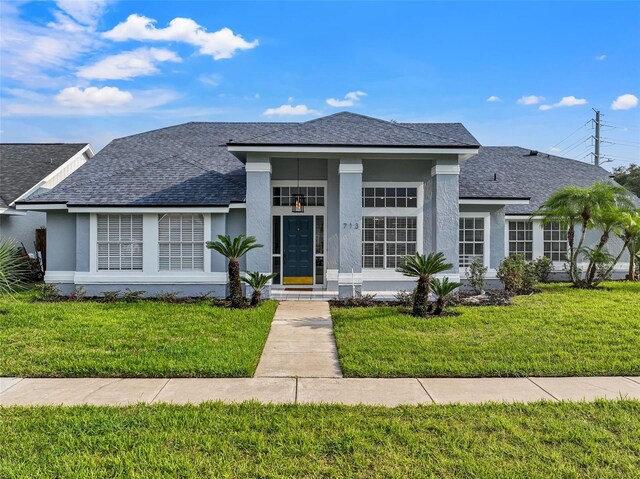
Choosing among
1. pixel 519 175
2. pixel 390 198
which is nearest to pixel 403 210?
pixel 390 198

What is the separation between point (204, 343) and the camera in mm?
7656

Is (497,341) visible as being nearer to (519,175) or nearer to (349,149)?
(349,149)

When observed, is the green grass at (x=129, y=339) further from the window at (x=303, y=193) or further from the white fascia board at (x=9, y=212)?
the white fascia board at (x=9, y=212)

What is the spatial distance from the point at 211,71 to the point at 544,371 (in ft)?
54.4

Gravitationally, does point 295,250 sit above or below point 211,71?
below

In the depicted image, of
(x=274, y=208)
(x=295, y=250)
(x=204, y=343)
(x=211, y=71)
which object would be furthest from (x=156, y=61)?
(x=204, y=343)

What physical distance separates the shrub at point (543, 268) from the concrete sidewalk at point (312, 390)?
31.9 feet

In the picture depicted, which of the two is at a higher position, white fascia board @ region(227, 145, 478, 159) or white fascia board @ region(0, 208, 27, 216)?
white fascia board @ region(227, 145, 478, 159)

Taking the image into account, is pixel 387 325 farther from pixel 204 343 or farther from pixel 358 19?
pixel 358 19

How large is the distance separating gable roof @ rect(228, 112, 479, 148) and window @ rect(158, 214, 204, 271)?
9.70 ft

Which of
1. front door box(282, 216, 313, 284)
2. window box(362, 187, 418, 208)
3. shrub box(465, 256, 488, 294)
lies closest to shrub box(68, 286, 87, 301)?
front door box(282, 216, 313, 284)

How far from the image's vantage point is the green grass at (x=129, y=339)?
6.38m

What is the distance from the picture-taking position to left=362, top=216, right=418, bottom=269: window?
13859 millimetres

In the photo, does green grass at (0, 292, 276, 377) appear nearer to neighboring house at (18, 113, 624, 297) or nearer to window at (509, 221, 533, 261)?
neighboring house at (18, 113, 624, 297)
